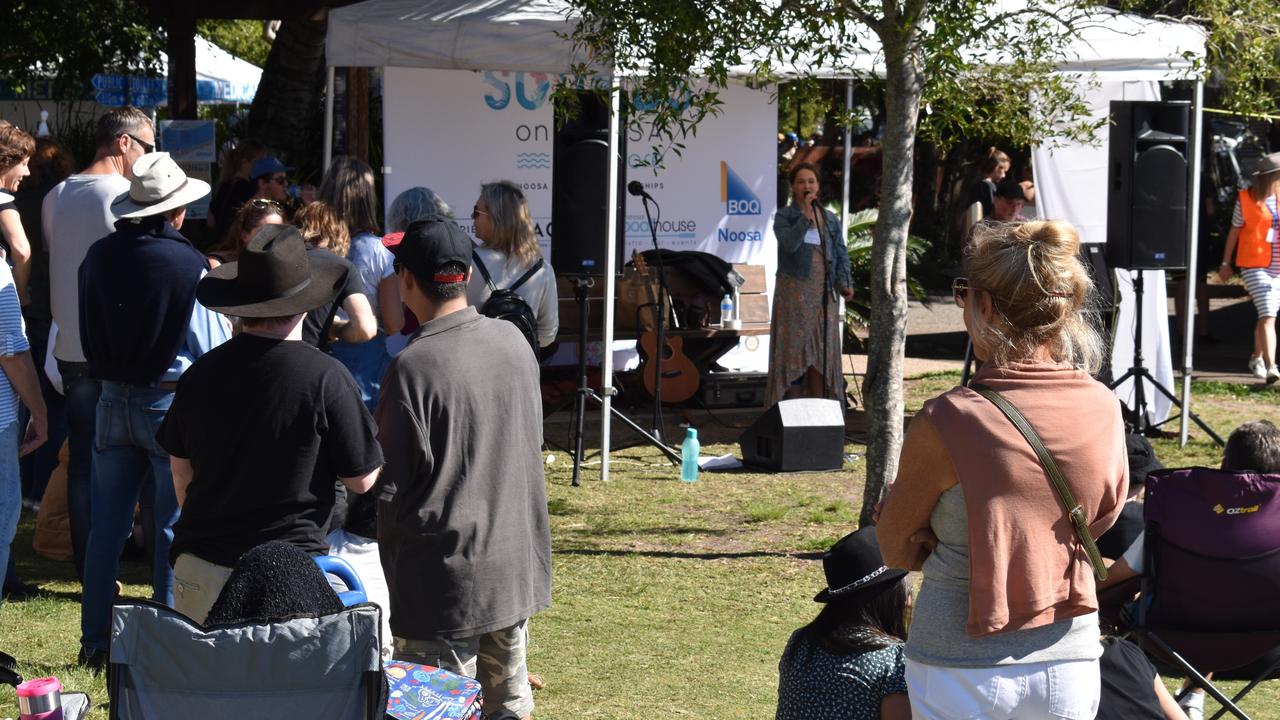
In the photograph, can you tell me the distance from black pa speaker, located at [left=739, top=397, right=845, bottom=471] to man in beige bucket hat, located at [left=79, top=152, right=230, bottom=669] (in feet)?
14.8

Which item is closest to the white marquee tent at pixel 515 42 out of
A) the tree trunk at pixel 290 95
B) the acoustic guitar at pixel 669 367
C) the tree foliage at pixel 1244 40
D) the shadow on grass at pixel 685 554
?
the tree foliage at pixel 1244 40

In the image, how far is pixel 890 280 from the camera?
21.7ft

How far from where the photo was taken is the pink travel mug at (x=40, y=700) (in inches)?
108

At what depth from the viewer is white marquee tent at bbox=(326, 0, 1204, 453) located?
27.3 feet

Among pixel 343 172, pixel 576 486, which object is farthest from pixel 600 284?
pixel 343 172

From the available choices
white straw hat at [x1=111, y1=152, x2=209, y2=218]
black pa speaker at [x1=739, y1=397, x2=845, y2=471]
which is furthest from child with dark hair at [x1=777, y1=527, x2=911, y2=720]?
black pa speaker at [x1=739, y1=397, x2=845, y2=471]

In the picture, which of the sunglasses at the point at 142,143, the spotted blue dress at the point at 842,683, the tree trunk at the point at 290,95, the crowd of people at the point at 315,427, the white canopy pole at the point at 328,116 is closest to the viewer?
the spotted blue dress at the point at 842,683

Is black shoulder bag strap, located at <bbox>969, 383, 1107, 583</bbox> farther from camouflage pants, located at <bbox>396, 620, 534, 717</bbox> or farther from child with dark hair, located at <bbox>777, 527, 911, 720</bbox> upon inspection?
camouflage pants, located at <bbox>396, 620, 534, 717</bbox>

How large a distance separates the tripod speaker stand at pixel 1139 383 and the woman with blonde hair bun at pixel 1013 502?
6646mm

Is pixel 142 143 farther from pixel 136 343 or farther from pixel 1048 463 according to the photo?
Result: pixel 1048 463

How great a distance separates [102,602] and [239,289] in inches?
71.7

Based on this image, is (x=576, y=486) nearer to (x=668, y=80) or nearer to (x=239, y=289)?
(x=668, y=80)

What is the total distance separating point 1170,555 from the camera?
13.7ft

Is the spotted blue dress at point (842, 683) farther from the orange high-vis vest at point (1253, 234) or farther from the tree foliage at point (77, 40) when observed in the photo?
the tree foliage at point (77, 40)
